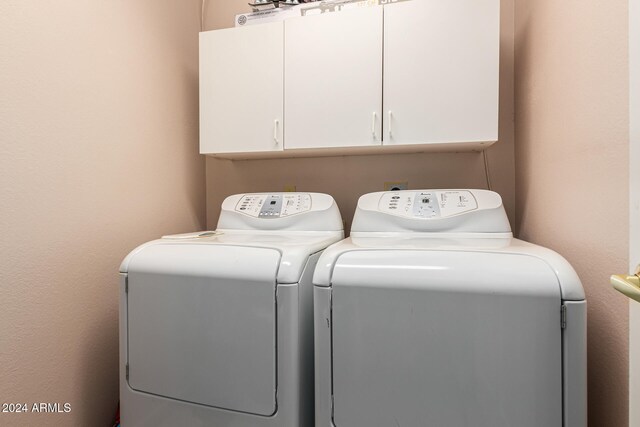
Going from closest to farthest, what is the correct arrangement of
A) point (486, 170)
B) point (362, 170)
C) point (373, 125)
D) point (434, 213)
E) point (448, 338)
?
point (448, 338), point (434, 213), point (373, 125), point (486, 170), point (362, 170)

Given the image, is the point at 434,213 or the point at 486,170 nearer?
the point at 434,213

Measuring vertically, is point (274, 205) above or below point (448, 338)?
above

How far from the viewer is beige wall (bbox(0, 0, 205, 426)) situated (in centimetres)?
104

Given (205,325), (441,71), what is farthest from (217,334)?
(441,71)

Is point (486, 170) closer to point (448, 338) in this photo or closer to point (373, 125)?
point (373, 125)

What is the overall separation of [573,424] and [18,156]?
1710mm

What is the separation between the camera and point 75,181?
1225 mm

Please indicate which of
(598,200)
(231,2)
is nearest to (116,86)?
(231,2)

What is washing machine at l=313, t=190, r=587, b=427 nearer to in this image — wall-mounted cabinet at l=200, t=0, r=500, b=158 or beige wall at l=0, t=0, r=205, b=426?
wall-mounted cabinet at l=200, t=0, r=500, b=158

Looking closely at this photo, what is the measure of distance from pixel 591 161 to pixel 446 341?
2.15 ft

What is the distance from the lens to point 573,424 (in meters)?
0.75

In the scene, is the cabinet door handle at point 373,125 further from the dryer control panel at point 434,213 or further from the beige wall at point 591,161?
the beige wall at point 591,161

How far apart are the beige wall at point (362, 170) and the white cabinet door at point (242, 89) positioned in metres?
0.43

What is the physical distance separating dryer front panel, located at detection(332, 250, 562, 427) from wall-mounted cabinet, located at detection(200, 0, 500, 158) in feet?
2.45
